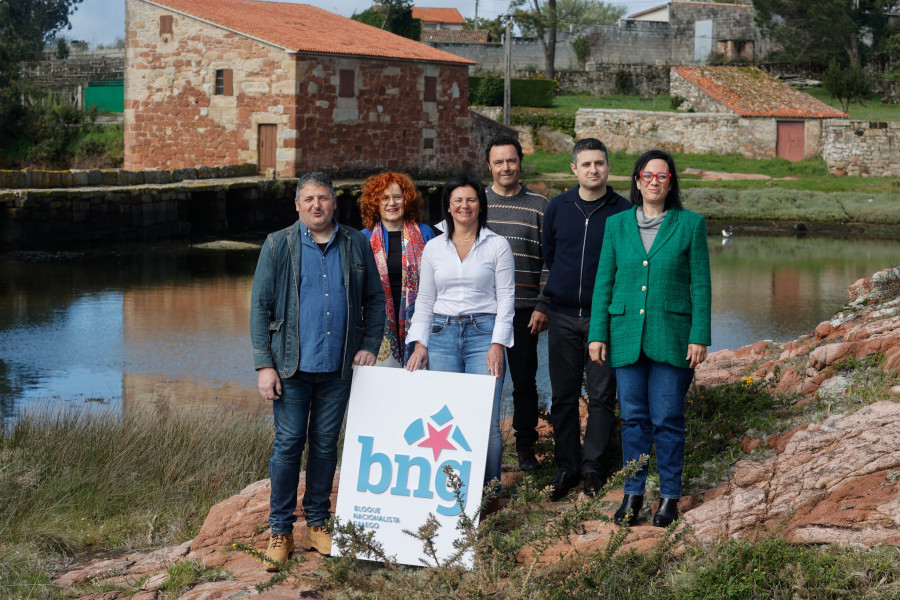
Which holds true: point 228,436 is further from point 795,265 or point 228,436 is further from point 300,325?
point 795,265

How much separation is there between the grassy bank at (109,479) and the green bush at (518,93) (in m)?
35.7

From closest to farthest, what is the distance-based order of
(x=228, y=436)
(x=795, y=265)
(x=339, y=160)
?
(x=228, y=436)
(x=795, y=265)
(x=339, y=160)

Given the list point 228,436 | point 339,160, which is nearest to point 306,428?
point 228,436

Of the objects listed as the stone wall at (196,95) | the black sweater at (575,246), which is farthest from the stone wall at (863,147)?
the black sweater at (575,246)

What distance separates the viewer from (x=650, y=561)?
14.9ft

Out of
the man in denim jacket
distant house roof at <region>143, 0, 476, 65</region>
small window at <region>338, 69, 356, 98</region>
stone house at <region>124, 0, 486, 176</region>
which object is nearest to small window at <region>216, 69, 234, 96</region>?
stone house at <region>124, 0, 486, 176</region>

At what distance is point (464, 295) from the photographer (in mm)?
5332

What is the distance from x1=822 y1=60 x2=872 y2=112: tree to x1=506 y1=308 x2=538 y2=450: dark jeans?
35509 mm

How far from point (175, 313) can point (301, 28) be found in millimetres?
18793

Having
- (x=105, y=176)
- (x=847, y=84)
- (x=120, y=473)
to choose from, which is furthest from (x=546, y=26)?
(x=120, y=473)

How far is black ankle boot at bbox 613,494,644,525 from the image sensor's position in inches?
195

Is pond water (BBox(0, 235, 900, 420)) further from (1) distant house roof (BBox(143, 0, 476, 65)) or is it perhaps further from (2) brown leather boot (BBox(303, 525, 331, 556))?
(1) distant house roof (BBox(143, 0, 476, 65))

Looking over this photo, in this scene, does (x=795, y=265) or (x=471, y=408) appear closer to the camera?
(x=471, y=408)

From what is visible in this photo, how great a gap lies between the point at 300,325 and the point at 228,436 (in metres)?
3.00
